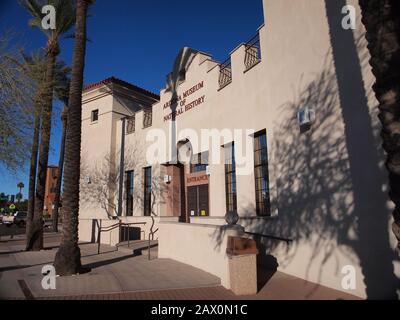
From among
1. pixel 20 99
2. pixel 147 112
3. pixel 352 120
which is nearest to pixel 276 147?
pixel 352 120

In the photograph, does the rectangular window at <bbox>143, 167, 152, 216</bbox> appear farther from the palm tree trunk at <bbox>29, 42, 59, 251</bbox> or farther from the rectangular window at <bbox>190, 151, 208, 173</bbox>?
the palm tree trunk at <bbox>29, 42, 59, 251</bbox>

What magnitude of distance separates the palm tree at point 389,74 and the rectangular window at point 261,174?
20.5 ft

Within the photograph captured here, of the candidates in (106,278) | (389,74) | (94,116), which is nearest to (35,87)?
(106,278)

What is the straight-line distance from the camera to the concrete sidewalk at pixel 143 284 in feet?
21.2

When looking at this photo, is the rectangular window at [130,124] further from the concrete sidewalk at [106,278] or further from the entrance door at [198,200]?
the concrete sidewalk at [106,278]

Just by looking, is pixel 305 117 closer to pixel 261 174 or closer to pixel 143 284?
pixel 261 174

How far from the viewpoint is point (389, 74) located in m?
3.82

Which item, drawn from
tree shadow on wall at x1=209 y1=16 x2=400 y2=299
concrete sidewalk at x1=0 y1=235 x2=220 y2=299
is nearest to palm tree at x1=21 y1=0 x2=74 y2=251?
concrete sidewalk at x1=0 y1=235 x2=220 y2=299

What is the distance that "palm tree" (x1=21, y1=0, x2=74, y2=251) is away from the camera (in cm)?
1377

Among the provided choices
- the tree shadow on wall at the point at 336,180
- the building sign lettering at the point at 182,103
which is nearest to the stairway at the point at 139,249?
the tree shadow on wall at the point at 336,180

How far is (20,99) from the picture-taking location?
852 cm

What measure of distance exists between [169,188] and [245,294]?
382 inches

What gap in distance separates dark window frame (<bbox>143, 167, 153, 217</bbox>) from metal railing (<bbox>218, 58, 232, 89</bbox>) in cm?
710

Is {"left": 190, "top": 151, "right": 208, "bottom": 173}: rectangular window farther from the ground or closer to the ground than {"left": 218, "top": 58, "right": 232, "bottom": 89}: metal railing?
closer to the ground
